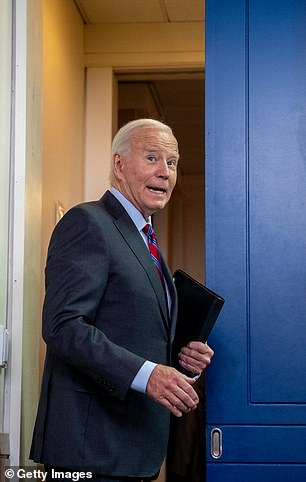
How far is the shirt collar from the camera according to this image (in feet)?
7.98

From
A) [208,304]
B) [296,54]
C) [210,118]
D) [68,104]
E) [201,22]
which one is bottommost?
[208,304]

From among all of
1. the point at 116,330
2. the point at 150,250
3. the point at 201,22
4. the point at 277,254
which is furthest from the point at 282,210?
the point at 201,22

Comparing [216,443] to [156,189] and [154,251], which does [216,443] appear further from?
[156,189]

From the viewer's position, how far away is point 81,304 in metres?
2.15

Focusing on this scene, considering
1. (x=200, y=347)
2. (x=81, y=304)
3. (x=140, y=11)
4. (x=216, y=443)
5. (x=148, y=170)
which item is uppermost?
(x=140, y=11)

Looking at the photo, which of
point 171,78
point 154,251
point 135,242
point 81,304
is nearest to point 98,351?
point 81,304

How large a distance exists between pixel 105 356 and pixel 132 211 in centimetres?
49

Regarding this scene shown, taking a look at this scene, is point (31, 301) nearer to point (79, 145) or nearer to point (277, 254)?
point (277, 254)

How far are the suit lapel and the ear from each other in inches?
4.3

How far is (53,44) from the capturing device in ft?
14.7

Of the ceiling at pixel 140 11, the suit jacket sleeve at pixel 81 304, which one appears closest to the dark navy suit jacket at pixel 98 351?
the suit jacket sleeve at pixel 81 304

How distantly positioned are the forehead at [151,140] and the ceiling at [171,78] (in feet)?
→ 8.69

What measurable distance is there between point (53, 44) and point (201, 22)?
3.73ft

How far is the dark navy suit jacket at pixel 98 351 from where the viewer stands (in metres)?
2.12
